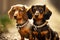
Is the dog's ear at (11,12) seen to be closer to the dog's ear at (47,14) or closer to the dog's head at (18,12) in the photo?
the dog's head at (18,12)

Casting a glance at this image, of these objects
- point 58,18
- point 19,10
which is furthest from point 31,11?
point 58,18

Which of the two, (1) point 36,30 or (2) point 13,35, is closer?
(1) point 36,30

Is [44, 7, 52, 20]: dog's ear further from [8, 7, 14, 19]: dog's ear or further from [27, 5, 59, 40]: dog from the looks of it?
[8, 7, 14, 19]: dog's ear

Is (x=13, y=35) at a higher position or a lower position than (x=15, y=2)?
lower

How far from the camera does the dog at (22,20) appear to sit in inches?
64.3

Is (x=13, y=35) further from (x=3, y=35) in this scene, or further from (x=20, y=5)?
(x=20, y=5)

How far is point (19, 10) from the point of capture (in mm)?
1636

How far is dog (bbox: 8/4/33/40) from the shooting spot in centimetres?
163

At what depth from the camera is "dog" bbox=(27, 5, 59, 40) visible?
1.58m

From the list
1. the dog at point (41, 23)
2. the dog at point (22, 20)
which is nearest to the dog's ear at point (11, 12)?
the dog at point (22, 20)

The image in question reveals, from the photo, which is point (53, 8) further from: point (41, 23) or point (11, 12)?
point (11, 12)

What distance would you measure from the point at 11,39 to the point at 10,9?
0.76 feet

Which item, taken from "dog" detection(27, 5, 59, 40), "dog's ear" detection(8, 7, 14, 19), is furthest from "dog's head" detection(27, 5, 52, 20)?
"dog's ear" detection(8, 7, 14, 19)

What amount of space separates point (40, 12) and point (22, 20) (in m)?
0.17
